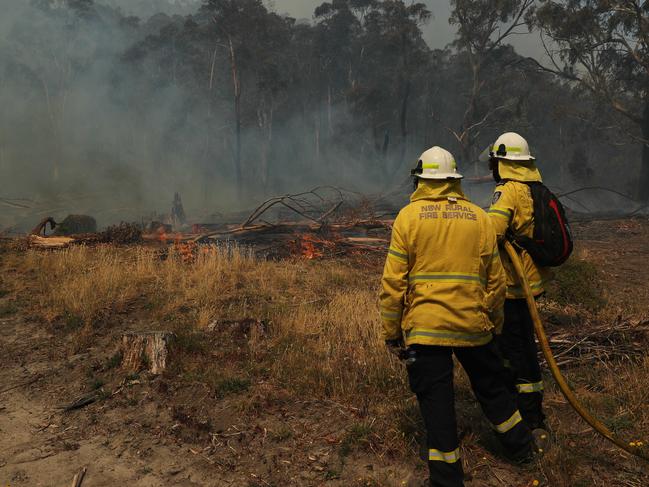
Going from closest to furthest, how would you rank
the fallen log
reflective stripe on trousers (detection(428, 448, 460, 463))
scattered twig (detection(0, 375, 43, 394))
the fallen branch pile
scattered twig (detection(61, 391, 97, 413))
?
reflective stripe on trousers (detection(428, 448, 460, 463)) → scattered twig (detection(61, 391, 97, 413)) → the fallen branch pile → scattered twig (detection(0, 375, 43, 394)) → the fallen log

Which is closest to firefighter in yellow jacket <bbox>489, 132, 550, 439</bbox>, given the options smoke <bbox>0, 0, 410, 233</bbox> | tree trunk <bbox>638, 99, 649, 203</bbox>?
tree trunk <bbox>638, 99, 649, 203</bbox>

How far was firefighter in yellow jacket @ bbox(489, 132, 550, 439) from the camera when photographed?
3229 mm

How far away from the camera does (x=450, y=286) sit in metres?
2.69

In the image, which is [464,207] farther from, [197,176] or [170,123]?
[170,123]

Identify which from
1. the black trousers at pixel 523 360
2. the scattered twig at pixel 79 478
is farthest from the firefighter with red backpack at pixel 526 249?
the scattered twig at pixel 79 478

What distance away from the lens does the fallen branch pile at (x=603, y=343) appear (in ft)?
14.2

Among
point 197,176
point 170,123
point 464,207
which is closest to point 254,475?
point 464,207

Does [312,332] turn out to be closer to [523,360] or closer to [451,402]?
[523,360]

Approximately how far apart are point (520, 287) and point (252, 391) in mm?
2338

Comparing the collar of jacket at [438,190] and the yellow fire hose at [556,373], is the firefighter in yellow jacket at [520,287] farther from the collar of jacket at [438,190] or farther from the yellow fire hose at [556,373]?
the collar of jacket at [438,190]

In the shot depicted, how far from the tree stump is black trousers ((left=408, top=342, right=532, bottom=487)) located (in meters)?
2.81

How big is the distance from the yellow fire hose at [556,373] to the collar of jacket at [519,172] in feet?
1.51

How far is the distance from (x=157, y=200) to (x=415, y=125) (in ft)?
79.1

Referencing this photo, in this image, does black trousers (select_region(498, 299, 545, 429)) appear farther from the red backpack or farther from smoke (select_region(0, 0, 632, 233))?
smoke (select_region(0, 0, 632, 233))
